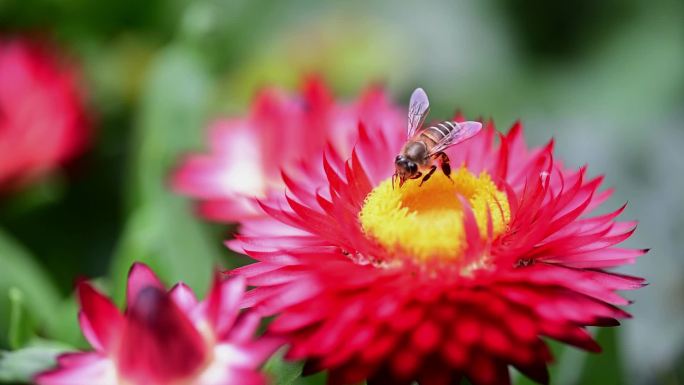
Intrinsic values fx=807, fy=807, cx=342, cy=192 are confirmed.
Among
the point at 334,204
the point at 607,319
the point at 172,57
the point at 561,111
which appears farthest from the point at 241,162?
the point at 561,111

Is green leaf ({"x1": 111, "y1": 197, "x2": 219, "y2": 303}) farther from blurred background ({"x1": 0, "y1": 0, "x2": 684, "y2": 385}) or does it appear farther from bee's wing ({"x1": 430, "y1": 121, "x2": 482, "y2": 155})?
bee's wing ({"x1": 430, "y1": 121, "x2": 482, "y2": 155})

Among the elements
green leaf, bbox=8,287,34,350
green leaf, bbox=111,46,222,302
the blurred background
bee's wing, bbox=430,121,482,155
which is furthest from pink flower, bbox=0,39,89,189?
bee's wing, bbox=430,121,482,155

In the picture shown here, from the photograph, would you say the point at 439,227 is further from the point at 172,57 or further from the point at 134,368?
the point at 172,57

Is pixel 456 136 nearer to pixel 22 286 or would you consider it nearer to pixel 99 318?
pixel 99 318

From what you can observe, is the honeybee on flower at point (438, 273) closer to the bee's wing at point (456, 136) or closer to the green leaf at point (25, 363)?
the bee's wing at point (456, 136)

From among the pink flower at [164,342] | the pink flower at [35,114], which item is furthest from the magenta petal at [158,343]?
the pink flower at [35,114]

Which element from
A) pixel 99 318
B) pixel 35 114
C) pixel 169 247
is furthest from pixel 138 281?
pixel 35 114
